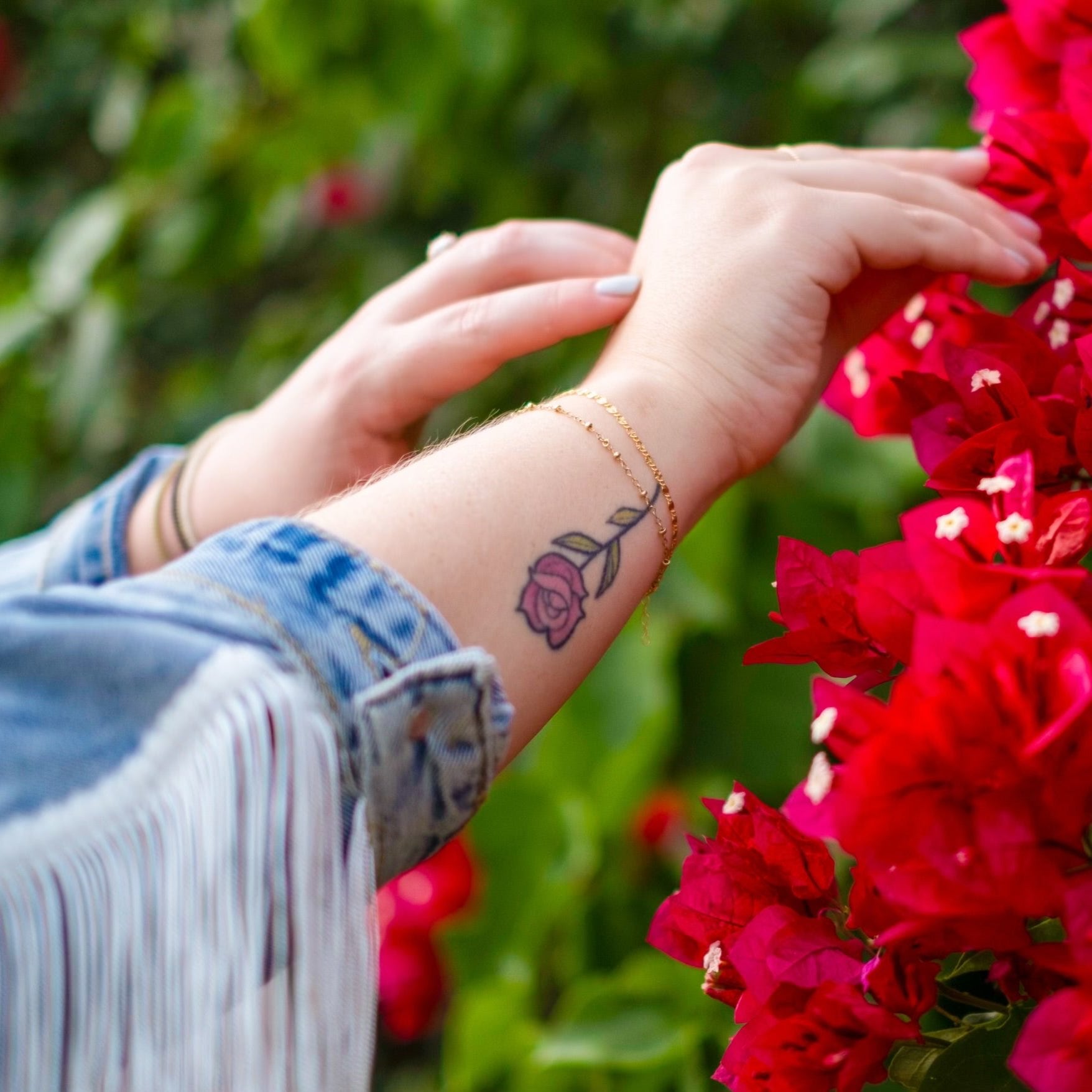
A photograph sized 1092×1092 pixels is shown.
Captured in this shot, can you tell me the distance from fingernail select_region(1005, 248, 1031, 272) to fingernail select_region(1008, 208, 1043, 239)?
16mm

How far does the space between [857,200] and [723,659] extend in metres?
0.48

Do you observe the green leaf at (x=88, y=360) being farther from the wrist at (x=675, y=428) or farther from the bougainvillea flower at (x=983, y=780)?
the bougainvillea flower at (x=983, y=780)

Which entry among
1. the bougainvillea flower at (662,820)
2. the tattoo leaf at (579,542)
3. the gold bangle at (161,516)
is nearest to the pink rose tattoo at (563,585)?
the tattoo leaf at (579,542)

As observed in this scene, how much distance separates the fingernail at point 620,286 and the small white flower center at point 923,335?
112mm

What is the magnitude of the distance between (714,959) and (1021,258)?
0.30m

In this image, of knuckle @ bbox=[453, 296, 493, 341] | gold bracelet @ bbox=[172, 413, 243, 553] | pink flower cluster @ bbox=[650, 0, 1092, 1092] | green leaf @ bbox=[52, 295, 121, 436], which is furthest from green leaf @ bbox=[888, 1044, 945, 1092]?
green leaf @ bbox=[52, 295, 121, 436]

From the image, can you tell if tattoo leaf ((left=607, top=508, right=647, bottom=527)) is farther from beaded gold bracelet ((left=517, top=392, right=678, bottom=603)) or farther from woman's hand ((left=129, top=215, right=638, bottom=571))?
woman's hand ((left=129, top=215, right=638, bottom=571))

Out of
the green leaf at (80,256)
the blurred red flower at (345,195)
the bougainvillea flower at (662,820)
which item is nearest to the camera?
the bougainvillea flower at (662,820)

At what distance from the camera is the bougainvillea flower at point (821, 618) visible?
0.34 m

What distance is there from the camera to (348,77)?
45.2 inches

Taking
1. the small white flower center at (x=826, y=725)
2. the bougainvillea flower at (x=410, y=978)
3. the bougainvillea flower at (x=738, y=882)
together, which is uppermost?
the small white flower center at (x=826, y=725)

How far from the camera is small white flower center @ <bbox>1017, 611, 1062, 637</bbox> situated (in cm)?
27

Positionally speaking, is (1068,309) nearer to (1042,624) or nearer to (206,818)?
(1042,624)

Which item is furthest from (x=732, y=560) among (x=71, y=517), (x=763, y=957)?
(x=763, y=957)
